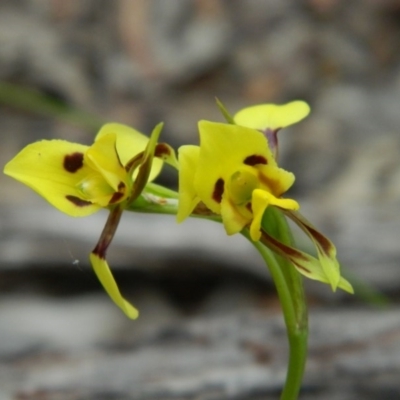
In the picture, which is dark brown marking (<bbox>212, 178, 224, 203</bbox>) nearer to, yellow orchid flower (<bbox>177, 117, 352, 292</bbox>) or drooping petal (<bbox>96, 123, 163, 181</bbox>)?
yellow orchid flower (<bbox>177, 117, 352, 292</bbox>)

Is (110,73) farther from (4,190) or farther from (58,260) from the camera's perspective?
(58,260)

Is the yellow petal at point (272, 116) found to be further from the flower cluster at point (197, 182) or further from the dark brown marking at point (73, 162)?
the dark brown marking at point (73, 162)

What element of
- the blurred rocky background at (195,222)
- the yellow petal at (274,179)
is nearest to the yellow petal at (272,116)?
the yellow petal at (274,179)

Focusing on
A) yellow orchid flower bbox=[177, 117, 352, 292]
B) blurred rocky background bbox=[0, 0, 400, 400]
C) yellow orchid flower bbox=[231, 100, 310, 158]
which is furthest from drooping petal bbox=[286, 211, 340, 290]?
blurred rocky background bbox=[0, 0, 400, 400]

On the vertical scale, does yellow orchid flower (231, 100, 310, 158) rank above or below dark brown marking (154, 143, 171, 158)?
above

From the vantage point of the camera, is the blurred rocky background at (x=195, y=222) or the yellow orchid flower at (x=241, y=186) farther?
the blurred rocky background at (x=195, y=222)

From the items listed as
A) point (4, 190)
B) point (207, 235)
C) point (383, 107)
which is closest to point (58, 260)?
point (207, 235)
